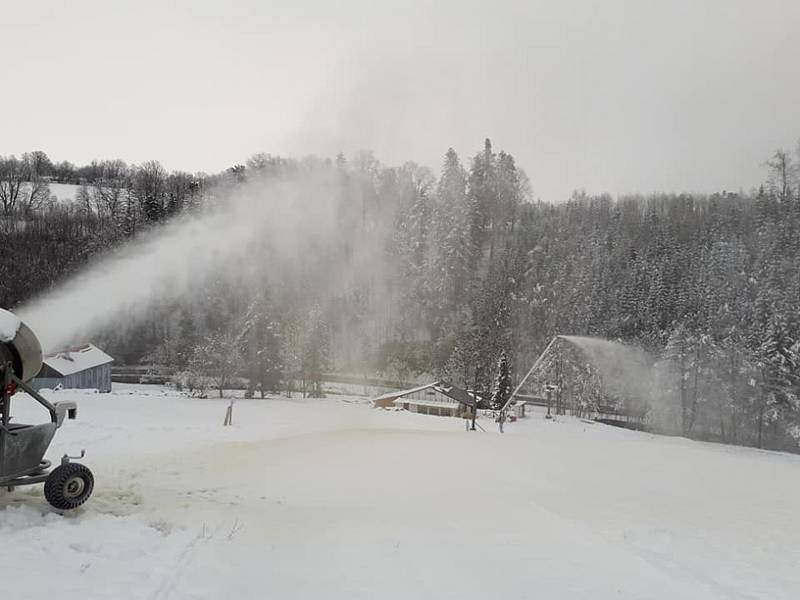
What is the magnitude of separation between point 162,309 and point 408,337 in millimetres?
37055

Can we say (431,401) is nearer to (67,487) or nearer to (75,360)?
(75,360)

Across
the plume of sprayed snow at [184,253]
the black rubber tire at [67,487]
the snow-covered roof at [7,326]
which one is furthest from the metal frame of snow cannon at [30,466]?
the plume of sprayed snow at [184,253]

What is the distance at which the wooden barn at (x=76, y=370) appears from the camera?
150ft

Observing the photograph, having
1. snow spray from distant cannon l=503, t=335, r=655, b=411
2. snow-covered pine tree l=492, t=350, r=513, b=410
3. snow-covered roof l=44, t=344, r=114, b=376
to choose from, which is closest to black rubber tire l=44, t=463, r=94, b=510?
snow-covered roof l=44, t=344, r=114, b=376

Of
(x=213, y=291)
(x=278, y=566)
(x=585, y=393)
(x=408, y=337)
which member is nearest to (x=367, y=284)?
(x=408, y=337)

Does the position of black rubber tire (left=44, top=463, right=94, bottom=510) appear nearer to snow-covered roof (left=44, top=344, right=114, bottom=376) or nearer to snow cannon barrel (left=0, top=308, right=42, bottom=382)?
snow cannon barrel (left=0, top=308, right=42, bottom=382)

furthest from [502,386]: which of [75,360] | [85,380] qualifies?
[75,360]

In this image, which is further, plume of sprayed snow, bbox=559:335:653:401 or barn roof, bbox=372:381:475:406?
plume of sprayed snow, bbox=559:335:653:401

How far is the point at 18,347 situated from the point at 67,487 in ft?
8.06

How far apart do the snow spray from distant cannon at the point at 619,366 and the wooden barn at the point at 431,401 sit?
9310 mm

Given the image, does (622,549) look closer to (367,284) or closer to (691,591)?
(691,591)

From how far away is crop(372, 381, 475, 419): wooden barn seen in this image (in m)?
56.9

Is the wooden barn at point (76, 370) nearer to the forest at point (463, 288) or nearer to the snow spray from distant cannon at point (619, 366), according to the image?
the forest at point (463, 288)

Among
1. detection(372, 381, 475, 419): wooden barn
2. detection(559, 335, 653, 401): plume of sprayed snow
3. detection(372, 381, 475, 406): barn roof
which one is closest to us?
detection(372, 381, 475, 419): wooden barn
